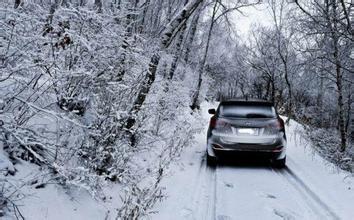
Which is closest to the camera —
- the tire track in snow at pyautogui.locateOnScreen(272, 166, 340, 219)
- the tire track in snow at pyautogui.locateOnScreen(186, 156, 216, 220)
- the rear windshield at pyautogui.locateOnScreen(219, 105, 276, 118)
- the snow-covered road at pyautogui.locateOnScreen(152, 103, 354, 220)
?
the tire track in snow at pyautogui.locateOnScreen(186, 156, 216, 220)

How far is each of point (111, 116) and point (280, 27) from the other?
25.6 m

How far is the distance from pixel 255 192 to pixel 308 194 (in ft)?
3.34

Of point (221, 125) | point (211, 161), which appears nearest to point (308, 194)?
point (221, 125)

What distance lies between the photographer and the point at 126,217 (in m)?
4.47

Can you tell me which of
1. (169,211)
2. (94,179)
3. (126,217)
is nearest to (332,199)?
(169,211)

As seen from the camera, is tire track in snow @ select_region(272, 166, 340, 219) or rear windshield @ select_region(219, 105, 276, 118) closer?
tire track in snow @ select_region(272, 166, 340, 219)

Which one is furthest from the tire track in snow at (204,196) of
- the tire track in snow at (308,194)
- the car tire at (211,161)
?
the tire track in snow at (308,194)

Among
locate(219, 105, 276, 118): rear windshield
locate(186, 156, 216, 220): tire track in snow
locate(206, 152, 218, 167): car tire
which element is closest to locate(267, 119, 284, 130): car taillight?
locate(219, 105, 276, 118): rear windshield

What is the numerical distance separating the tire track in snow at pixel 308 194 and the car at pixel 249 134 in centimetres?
55

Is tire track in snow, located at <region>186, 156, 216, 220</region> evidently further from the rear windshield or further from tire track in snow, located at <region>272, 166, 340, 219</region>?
tire track in snow, located at <region>272, 166, 340, 219</region>

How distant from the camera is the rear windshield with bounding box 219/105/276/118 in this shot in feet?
29.8

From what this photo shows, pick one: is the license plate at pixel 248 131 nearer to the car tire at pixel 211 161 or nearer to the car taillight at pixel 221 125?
the car taillight at pixel 221 125

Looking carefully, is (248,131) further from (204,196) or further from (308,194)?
(204,196)

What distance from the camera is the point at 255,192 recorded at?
22.4 feet
